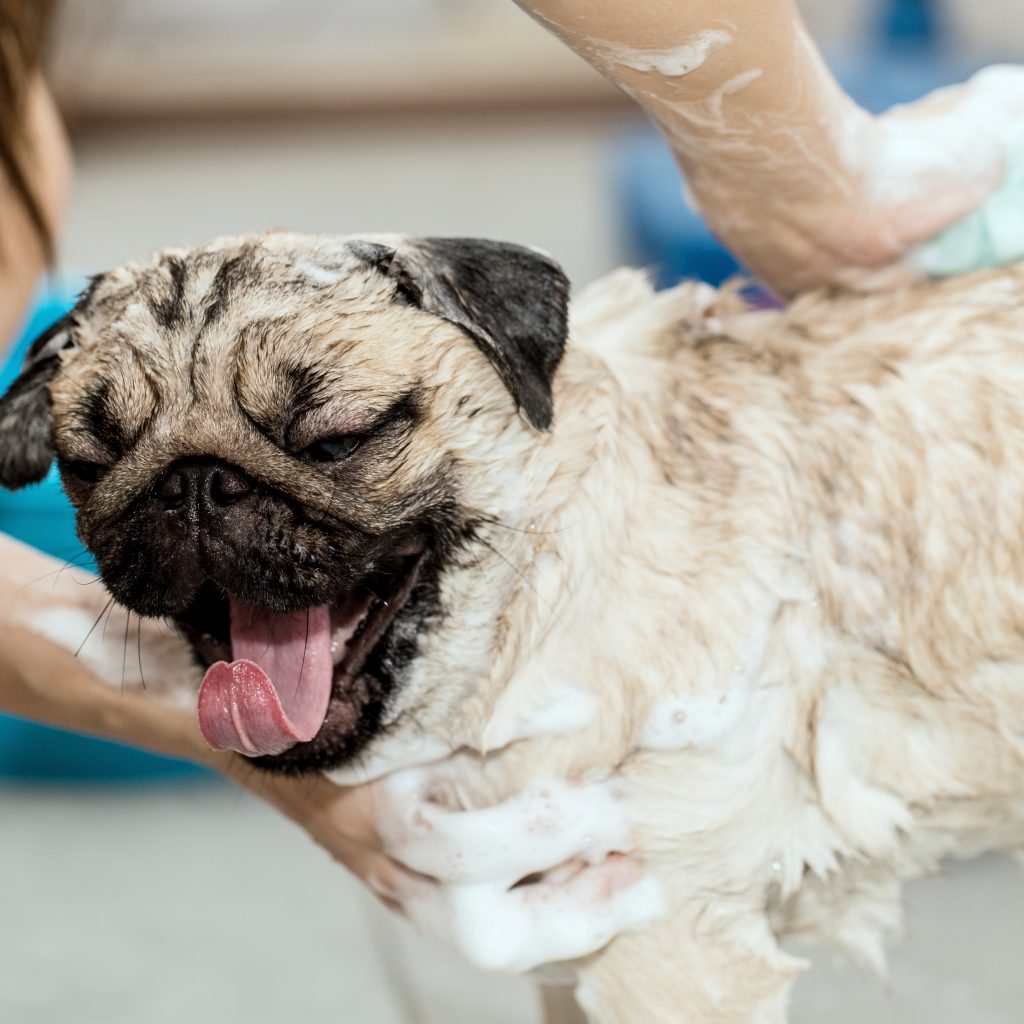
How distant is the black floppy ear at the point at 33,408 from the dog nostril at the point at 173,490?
9.4 inches

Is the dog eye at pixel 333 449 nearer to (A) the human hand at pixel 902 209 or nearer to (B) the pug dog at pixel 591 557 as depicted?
(B) the pug dog at pixel 591 557

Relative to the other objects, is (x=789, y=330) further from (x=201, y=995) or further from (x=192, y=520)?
(x=201, y=995)

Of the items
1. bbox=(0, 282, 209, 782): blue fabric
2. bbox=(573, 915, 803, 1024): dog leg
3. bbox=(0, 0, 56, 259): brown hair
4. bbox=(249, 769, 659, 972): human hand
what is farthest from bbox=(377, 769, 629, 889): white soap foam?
bbox=(0, 282, 209, 782): blue fabric

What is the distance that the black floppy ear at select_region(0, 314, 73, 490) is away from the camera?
146 centimetres

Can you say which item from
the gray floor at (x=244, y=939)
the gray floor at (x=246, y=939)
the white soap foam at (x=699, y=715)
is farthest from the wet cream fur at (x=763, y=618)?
the gray floor at (x=246, y=939)

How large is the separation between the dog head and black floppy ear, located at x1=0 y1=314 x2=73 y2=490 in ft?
0.21

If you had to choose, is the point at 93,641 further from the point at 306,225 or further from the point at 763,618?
the point at 306,225

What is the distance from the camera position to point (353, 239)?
53.7 inches

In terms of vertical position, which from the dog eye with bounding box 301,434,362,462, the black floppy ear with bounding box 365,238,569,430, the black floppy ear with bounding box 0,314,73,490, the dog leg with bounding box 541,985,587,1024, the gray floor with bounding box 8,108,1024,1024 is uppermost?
the black floppy ear with bounding box 365,238,569,430

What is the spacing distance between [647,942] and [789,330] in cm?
69

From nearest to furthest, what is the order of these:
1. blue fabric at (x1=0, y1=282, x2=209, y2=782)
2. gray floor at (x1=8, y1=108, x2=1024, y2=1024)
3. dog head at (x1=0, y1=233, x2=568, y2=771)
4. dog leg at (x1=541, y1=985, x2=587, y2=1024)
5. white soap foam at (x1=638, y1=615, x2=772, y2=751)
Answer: dog head at (x1=0, y1=233, x2=568, y2=771) → white soap foam at (x1=638, y1=615, x2=772, y2=751) → dog leg at (x1=541, y1=985, x2=587, y2=1024) → gray floor at (x1=8, y1=108, x2=1024, y2=1024) → blue fabric at (x1=0, y1=282, x2=209, y2=782)

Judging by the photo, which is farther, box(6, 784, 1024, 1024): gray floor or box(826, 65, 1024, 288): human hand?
box(6, 784, 1024, 1024): gray floor

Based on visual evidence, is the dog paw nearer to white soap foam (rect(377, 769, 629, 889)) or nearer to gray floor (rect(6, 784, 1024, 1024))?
white soap foam (rect(377, 769, 629, 889))

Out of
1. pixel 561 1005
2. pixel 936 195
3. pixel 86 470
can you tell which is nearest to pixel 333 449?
pixel 86 470
